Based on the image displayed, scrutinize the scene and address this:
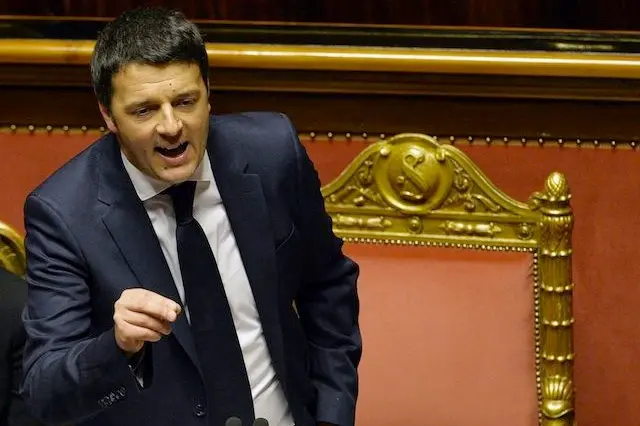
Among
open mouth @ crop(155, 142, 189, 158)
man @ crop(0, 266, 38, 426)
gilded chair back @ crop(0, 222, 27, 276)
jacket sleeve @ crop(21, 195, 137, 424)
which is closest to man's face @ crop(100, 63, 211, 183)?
open mouth @ crop(155, 142, 189, 158)

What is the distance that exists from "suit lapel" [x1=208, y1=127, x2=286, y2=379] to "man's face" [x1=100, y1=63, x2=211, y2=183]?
8 centimetres

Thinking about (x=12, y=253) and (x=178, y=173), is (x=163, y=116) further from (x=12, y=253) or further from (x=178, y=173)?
(x=12, y=253)

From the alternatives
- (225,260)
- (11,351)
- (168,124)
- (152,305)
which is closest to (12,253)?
(11,351)

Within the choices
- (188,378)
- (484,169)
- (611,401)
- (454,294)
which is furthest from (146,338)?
(611,401)

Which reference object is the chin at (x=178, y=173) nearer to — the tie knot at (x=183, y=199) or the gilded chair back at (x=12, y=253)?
the tie knot at (x=183, y=199)

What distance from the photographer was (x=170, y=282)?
1.29 metres

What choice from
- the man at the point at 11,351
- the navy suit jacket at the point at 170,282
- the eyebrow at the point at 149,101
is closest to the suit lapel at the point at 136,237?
the navy suit jacket at the point at 170,282

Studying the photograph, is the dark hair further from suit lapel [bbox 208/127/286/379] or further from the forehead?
suit lapel [bbox 208/127/286/379]

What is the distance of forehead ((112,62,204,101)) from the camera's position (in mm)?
1200

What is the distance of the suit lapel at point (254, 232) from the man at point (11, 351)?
387 millimetres

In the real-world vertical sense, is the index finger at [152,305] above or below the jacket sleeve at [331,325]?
above

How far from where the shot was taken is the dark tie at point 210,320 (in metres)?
1.29

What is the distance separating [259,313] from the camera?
4.36 ft

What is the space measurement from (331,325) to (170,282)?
0.70ft
